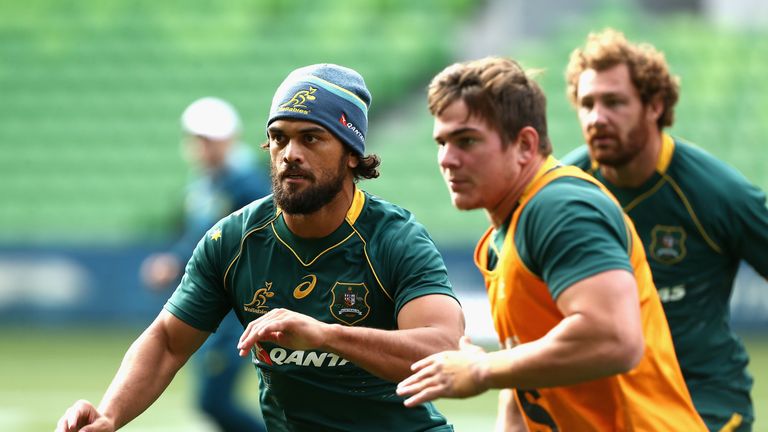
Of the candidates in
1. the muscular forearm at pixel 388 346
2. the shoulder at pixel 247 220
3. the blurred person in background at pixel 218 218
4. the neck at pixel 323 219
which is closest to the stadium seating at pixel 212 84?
the blurred person in background at pixel 218 218

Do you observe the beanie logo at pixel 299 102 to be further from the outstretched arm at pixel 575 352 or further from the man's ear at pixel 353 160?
the outstretched arm at pixel 575 352

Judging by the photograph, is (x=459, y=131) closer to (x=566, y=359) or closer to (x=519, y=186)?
(x=519, y=186)

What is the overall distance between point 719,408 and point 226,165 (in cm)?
514

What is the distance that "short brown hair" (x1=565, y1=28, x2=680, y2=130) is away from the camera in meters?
5.95

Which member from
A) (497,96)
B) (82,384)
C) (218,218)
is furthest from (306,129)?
(82,384)

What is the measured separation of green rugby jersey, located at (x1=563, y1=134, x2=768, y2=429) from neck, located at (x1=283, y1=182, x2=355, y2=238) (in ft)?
5.23

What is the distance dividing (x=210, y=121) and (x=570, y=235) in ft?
21.6

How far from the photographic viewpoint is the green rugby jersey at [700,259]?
5656mm

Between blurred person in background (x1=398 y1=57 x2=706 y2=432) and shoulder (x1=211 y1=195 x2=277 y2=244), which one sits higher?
shoulder (x1=211 y1=195 x2=277 y2=244)

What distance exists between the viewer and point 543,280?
4031 mm

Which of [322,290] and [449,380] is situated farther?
[322,290]

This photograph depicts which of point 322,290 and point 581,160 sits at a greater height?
point 581,160

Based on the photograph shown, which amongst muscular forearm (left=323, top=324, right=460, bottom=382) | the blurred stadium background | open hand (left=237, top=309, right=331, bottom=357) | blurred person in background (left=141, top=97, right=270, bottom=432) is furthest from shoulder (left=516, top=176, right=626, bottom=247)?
the blurred stadium background

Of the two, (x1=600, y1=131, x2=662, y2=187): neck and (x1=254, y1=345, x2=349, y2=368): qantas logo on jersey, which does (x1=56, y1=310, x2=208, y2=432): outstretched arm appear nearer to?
(x1=254, y1=345, x2=349, y2=368): qantas logo on jersey
